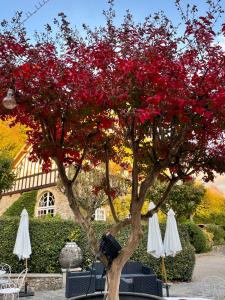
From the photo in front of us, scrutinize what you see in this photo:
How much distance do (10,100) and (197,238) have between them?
16451mm

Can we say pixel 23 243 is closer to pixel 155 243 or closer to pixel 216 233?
pixel 155 243

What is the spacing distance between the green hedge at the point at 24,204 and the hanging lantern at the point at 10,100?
19.4 meters

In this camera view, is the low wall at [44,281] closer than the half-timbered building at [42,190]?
Yes

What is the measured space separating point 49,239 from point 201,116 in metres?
8.36

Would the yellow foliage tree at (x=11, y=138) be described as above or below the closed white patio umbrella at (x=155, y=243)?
above

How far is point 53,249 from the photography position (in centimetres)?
1102

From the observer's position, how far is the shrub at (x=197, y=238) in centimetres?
1783

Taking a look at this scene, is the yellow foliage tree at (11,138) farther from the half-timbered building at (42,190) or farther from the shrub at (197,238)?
the shrub at (197,238)

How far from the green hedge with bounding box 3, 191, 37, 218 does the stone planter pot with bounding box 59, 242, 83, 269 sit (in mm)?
11976

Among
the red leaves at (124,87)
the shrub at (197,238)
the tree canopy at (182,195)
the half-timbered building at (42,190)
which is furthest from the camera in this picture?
the half-timbered building at (42,190)

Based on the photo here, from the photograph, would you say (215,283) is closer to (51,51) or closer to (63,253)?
(63,253)

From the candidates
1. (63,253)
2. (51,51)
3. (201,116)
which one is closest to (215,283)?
(63,253)

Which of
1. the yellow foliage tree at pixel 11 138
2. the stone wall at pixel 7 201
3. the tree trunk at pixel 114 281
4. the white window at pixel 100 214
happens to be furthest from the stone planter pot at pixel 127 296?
the yellow foliage tree at pixel 11 138

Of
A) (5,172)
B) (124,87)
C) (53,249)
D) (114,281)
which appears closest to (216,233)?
(5,172)
